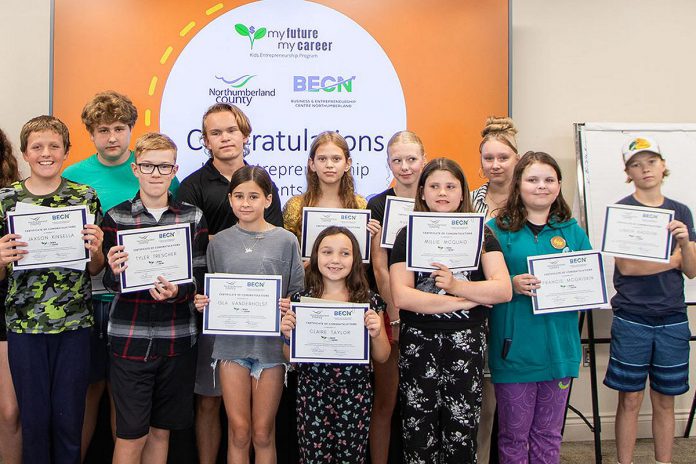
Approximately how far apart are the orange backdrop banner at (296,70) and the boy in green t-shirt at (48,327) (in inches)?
42.8

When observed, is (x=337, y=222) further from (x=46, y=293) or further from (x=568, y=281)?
(x=46, y=293)

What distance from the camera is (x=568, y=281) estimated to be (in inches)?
108

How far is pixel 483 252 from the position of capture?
2646mm

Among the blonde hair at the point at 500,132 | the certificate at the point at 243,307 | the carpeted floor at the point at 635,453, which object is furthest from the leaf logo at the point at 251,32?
the carpeted floor at the point at 635,453

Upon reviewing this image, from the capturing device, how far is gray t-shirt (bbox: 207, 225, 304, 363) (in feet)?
8.77

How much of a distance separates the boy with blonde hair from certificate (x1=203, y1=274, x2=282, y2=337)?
149 millimetres

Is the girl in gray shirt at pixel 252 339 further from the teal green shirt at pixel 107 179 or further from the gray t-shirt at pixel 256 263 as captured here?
the teal green shirt at pixel 107 179

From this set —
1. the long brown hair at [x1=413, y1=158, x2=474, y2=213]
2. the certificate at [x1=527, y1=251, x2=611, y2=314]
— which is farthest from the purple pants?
the long brown hair at [x1=413, y1=158, x2=474, y2=213]

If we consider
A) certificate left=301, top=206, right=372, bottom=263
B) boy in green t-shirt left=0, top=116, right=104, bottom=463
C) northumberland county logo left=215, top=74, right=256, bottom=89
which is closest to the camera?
boy in green t-shirt left=0, top=116, right=104, bottom=463

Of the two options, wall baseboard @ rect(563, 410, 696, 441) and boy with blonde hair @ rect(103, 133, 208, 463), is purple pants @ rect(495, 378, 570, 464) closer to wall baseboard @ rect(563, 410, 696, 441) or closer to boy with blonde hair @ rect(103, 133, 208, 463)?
boy with blonde hair @ rect(103, 133, 208, 463)

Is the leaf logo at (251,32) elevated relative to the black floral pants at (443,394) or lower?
elevated

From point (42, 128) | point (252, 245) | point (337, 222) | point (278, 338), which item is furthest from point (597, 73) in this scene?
point (42, 128)

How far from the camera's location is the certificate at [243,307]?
2.59m

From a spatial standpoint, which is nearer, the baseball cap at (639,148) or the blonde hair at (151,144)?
the blonde hair at (151,144)
